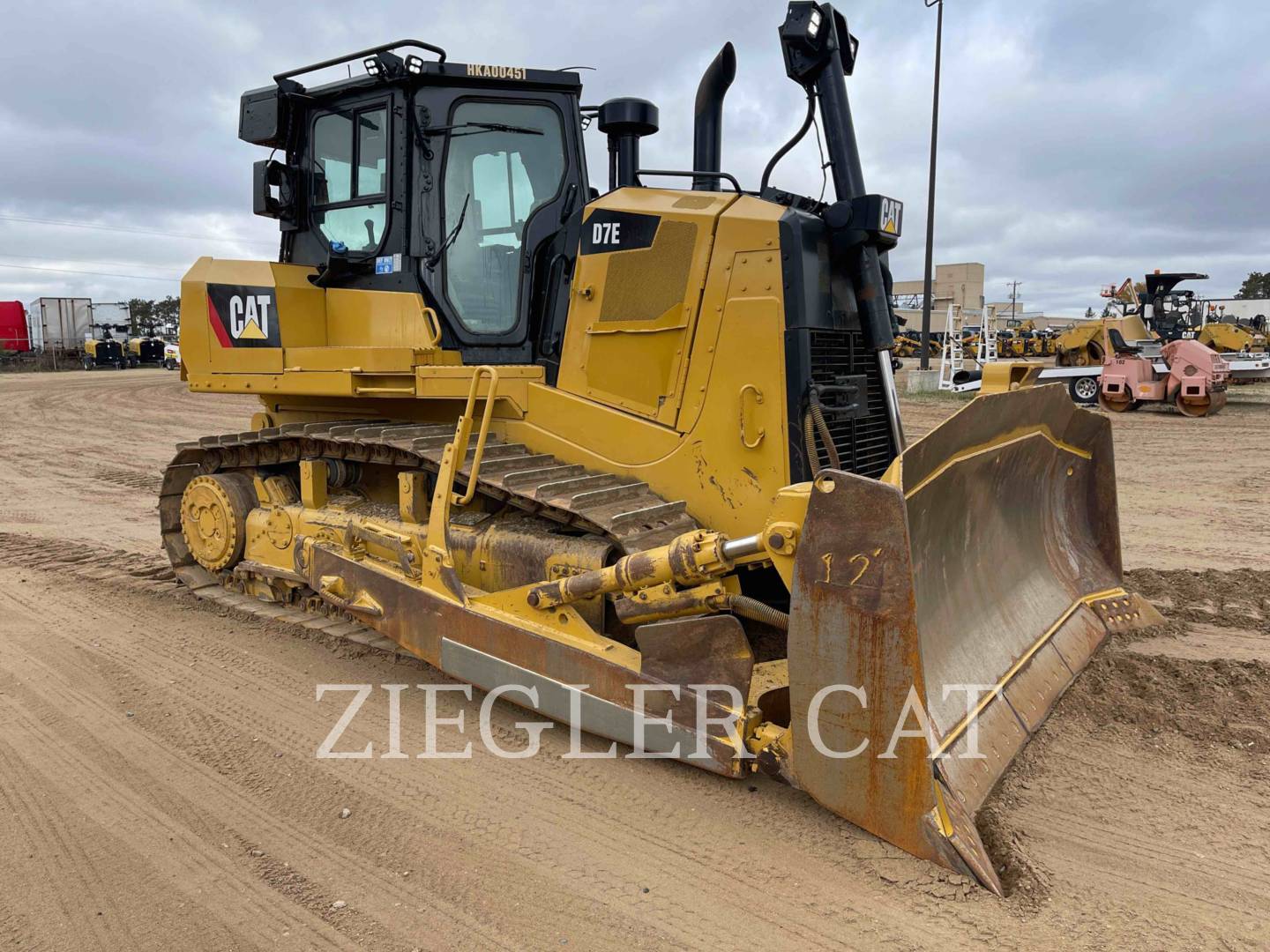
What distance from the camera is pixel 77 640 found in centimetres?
475

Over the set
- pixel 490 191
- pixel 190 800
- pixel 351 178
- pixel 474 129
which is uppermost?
pixel 474 129

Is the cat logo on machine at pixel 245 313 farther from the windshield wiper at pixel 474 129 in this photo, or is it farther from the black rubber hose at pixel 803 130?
the black rubber hose at pixel 803 130

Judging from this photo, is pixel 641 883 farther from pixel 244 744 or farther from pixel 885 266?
pixel 885 266

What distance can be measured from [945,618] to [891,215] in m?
1.72

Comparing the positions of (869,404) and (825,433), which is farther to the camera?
(869,404)

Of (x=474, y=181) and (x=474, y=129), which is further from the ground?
(x=474, y=129)

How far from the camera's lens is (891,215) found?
3754 millimetres

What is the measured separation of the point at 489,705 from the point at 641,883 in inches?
55.4

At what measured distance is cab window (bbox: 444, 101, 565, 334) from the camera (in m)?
4.51

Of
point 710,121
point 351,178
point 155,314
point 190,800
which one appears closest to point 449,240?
point 351,178

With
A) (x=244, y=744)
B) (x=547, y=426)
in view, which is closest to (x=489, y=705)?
(x=244, y=744)

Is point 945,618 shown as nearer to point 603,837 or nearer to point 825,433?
point 825,433

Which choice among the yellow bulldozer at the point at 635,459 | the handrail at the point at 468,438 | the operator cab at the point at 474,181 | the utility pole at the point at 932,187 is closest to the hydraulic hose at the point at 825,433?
the yellow bulldozer at the point at 635,459

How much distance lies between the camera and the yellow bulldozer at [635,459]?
9.00 ft
